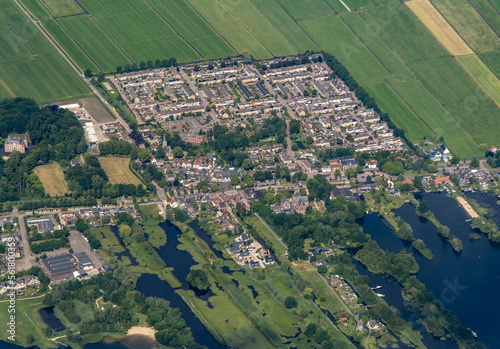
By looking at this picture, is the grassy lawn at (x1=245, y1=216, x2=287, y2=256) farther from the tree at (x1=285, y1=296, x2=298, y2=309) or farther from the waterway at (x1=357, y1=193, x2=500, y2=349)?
the tree at (x1=285, y1=296, x2=298, y2=309)

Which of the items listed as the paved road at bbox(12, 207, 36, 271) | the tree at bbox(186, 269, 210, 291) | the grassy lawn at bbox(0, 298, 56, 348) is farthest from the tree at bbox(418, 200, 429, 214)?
the grassy lawn at bbox(0, 298, 56, 348)

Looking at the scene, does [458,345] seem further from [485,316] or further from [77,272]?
[77,272]

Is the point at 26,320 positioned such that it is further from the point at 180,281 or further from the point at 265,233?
the point at 265,233

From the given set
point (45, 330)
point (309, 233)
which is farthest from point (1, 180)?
point (309, 233)

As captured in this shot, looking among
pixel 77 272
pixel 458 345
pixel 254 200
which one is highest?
pixel 254 200

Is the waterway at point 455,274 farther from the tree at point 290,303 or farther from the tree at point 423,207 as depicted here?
the tree at point 290,303

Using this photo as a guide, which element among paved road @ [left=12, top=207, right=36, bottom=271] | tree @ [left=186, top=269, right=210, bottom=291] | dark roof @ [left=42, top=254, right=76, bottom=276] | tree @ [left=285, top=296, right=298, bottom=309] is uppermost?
paved road @ [left=12, top=207, right=36, bottom=271]

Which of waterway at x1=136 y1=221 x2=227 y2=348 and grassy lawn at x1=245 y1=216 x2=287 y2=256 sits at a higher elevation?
grassy lawn at x1=245 y1=216 x2=287 y2=256

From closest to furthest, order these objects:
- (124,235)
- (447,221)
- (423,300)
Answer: (423,300), (124,235), (447,221)
